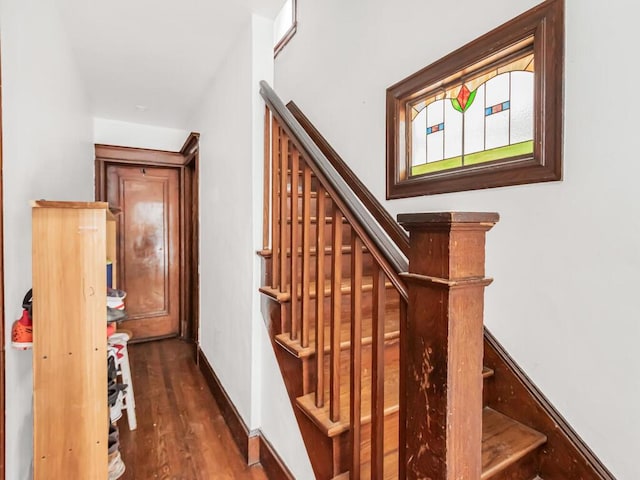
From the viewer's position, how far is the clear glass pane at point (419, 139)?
5.52 feet

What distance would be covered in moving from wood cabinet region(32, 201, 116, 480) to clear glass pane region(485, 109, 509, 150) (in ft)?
5.16

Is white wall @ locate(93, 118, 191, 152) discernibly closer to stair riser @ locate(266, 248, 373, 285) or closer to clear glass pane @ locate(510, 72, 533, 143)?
stair riser @ locate(266, 248, 373, 285)

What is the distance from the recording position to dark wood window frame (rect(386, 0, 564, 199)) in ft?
Result: 3.79

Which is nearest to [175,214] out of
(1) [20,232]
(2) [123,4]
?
(2) [123,4]

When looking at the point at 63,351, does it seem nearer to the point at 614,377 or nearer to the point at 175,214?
the point at 614,377

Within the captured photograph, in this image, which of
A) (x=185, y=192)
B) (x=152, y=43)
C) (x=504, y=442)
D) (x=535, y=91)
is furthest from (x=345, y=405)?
(x=185, y=192)

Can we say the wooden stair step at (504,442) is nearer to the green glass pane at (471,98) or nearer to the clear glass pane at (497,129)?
the clear glass pane at (497,129)

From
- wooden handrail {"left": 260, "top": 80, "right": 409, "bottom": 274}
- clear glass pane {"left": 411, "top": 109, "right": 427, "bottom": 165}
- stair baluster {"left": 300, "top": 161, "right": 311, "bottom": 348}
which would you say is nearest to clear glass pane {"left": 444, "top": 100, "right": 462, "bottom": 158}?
clear glass pane {"left": 411, "top": 109, "right": 427, "bottom": 165}

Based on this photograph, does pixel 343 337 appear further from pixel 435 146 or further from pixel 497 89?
pixel 497 89

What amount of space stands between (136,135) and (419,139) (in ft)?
10.8

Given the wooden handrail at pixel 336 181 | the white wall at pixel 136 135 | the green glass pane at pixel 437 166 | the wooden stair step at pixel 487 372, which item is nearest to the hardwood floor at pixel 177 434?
the wooden stair step at pixel 487 372

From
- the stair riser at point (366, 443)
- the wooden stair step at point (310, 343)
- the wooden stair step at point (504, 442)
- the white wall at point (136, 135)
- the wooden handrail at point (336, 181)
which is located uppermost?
the white wall at point (136, 135)

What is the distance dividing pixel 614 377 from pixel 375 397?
79 cm

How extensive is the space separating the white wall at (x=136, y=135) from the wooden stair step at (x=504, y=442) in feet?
12.8
